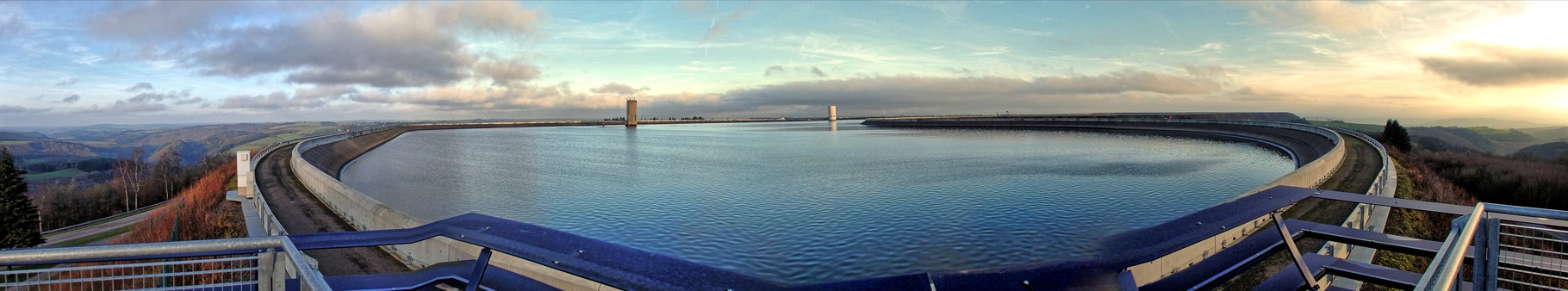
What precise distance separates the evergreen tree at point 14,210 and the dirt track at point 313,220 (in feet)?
77.6

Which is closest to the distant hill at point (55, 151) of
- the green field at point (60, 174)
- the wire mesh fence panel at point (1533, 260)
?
the green field at point (60, 174)

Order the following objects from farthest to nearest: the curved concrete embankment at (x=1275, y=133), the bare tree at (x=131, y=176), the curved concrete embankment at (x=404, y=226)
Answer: the bare tree at (x=131, y=176), the curved concrete embankment at (x=1275, y=133), the curved concrete embankment at (x=404, y=226)

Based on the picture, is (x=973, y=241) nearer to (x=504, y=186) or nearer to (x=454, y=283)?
(x=454, y=283)

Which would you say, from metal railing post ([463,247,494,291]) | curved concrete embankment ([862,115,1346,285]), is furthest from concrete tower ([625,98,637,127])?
metal railing post ([463,247,494,291])

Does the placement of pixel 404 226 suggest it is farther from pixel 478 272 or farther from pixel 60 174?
pixel 60 174

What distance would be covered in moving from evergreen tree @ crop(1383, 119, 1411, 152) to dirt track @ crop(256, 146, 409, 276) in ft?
147

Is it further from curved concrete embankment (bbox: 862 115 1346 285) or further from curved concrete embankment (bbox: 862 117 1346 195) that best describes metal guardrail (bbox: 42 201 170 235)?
curved concrete embankment (bbox: 862 117 1346 195)

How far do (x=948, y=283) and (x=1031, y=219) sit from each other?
1125 centimetres

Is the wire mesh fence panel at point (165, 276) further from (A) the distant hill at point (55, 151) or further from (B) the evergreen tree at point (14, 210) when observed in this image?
A: (A) the distant hill at point (55, 151)

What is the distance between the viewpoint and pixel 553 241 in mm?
4473

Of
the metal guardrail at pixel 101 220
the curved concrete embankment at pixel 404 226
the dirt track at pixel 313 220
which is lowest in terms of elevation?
the metal guardrail at pixel 101 220

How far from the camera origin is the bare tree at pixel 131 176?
72.5 meters

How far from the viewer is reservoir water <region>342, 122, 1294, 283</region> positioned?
11008mm

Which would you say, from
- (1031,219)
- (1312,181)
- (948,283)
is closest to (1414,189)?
(1312,181)
